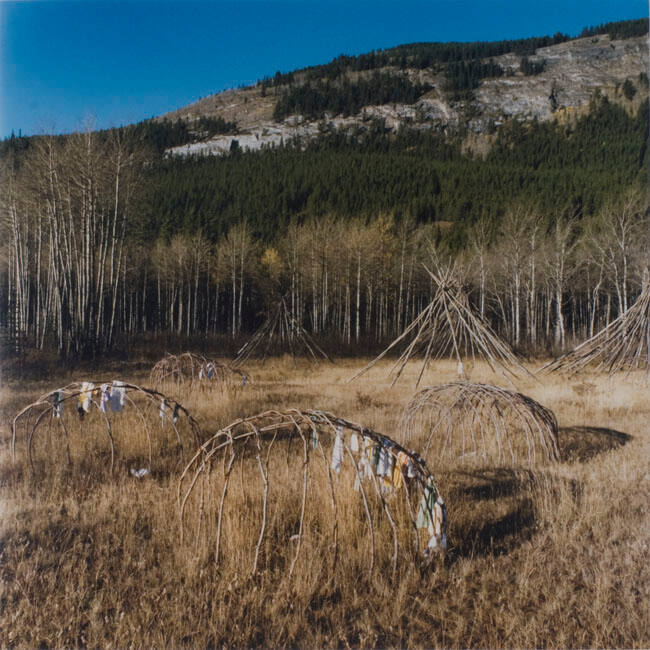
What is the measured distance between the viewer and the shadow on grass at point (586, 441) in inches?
223

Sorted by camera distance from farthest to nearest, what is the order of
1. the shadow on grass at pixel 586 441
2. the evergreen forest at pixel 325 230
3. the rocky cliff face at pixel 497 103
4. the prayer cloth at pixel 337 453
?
the rocky cliff face at pixel 497 103 < the evergreen forest at pixel 325 230 < the shadow on grass at pixel 586 441 < the prayer cloth at pixel 337 453

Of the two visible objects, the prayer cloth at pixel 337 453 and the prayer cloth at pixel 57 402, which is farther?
the prayer cloth at pixel 57 402

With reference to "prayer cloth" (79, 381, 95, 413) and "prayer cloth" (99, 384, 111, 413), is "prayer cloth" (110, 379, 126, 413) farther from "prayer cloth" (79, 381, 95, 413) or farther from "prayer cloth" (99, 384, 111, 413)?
"prayer cloth" (79, 381, 95, 413)

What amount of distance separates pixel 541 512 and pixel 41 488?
4.76 metres

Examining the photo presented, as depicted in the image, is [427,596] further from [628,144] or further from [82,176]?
[628,144]

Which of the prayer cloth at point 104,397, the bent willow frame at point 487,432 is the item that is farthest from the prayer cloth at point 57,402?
the bent willow frame at point 487,432

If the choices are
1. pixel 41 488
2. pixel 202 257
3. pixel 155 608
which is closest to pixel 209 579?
pixel 155 608

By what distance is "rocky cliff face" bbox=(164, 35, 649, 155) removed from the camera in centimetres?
9212

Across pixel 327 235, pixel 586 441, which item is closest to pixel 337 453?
pixel 586 441

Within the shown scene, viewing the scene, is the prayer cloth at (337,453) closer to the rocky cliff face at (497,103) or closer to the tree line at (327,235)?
the tree line at (327,235)

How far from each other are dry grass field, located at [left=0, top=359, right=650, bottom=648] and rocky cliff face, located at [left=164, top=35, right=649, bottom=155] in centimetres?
8607

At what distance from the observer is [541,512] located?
3.74 metres

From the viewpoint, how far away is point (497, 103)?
4040 inches

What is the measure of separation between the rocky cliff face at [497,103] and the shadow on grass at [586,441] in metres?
85.0
